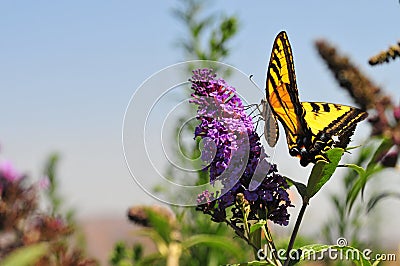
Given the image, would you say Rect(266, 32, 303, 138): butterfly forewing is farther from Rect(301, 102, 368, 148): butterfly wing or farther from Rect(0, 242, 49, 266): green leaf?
Rect(0, 242, 49, 266): green leaf

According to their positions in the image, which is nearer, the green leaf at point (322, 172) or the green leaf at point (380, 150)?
the green leaf at point (322, 172)

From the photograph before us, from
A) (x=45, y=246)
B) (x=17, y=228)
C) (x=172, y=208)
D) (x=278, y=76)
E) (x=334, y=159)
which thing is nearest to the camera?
(x=334, y=159)

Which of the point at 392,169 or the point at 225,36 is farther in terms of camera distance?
the point at 225,36

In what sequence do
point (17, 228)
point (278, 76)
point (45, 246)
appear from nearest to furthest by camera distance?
1. point (278, 76)
2. point (45, 246)
3. point (17, 228)

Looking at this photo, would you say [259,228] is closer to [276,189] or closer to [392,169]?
[276,189]

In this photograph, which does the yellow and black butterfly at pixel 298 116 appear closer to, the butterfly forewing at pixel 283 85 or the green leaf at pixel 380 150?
the butterfly forewing at pixel 283 85

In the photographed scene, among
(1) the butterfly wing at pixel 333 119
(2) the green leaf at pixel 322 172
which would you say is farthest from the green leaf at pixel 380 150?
(2) the green leaf at pixel 322 172

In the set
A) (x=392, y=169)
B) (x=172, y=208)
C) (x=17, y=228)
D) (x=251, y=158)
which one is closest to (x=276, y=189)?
(x=251, y=158)
